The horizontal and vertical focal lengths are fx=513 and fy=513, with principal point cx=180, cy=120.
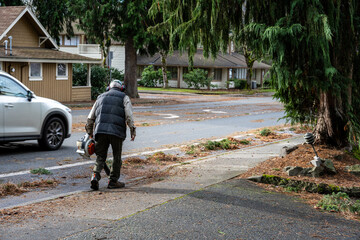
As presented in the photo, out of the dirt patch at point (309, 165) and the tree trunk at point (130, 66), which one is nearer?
the dirt patch at point (309, 165)

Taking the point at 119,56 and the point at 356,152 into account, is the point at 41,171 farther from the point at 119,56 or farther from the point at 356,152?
the point at 119,56

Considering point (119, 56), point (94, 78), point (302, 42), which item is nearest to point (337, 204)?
point (302, 42)

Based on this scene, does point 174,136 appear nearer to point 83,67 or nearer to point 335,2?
point 335,2

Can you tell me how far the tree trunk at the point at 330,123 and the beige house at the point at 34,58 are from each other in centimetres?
2063

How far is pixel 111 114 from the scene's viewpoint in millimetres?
8039

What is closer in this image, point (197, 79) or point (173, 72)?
point (197, 79)

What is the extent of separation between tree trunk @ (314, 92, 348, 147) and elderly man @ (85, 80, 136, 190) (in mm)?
4144

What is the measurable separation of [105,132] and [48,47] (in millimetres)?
26923

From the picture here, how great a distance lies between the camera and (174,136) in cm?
1590

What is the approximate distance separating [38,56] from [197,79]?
91.2 ft

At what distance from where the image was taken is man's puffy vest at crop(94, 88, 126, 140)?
7988 mm

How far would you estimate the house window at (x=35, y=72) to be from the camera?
2930 cm

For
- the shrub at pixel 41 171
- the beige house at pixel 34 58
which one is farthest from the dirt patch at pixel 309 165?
the beige house at pixel 34 58

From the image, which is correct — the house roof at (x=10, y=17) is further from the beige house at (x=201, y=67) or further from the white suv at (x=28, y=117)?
the beige house at (x=201, y=67)
